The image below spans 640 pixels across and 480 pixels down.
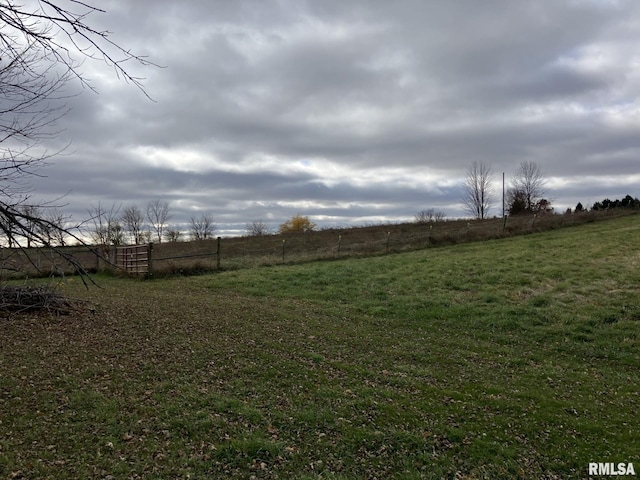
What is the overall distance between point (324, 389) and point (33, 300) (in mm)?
7454

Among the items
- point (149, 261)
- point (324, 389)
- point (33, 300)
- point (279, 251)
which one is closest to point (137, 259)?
point (149, 261)

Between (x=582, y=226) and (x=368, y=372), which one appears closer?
(x=368, y=372)

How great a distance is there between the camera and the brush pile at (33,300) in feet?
29.1

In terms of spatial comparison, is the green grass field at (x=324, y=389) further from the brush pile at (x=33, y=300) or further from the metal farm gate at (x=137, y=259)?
the metal farm gate at (x=137, y=259)

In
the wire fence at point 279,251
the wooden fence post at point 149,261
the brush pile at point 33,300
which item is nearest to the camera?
the brush pile at point 33,300

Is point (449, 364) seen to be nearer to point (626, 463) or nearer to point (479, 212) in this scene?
point (626, 463)

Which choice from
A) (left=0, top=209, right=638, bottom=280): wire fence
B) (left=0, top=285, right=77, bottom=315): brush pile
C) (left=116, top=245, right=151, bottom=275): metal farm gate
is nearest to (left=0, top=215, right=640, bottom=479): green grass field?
(left=0, top=285, right=77, bottom=315): brush pile

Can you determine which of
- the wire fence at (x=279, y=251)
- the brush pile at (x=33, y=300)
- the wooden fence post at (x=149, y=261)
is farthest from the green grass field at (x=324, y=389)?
the wooden fence post at (x=149, y=261)

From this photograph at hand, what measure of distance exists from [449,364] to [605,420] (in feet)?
7.90

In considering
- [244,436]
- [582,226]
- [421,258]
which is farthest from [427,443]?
[582,226]

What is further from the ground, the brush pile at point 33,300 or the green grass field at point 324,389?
the brush pile at point 33,300

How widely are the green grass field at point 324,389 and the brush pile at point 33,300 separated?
0.48m

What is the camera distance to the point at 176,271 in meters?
19.1

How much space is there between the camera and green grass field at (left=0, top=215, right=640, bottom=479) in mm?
4121
